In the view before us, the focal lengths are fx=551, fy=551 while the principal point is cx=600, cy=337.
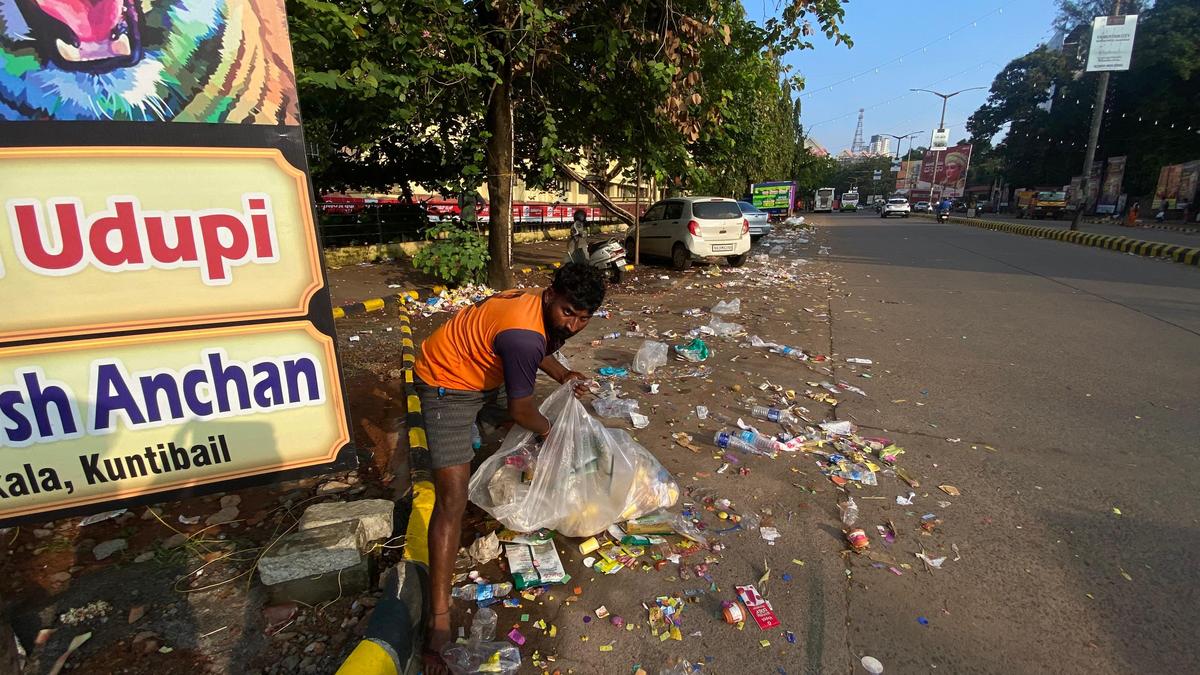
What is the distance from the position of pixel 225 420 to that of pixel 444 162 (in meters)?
8.46

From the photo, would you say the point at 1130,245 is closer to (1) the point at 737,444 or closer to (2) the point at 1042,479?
(2) the point at 1042,479

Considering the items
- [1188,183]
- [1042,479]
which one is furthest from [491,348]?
[1188,183]

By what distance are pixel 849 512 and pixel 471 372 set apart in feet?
6.75

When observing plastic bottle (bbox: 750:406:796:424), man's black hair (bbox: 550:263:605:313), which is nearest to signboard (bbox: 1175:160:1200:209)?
plastic bottle (bbox: 750:406:796:424)

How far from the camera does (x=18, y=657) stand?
1.81 metres

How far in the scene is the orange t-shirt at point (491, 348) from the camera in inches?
82.7

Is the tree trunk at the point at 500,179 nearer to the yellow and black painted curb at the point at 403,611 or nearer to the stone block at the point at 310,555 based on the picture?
the yellow and black painted curb at the point at 403,611

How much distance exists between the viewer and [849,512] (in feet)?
9.36

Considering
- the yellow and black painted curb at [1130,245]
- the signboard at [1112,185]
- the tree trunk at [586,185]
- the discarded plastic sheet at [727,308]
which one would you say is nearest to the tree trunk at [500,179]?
the tree trunk at [586,185]

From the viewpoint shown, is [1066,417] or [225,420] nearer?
[225,420]

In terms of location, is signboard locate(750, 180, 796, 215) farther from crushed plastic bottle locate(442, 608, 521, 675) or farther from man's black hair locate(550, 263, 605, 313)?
crushed plastic bottle locate(442, 608, 521, 675)

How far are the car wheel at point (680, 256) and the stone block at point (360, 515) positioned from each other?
9978 mm

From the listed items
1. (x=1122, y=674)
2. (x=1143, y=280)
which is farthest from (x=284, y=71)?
(x=1143, y=280)

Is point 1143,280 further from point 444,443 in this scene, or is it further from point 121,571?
point 121,571
